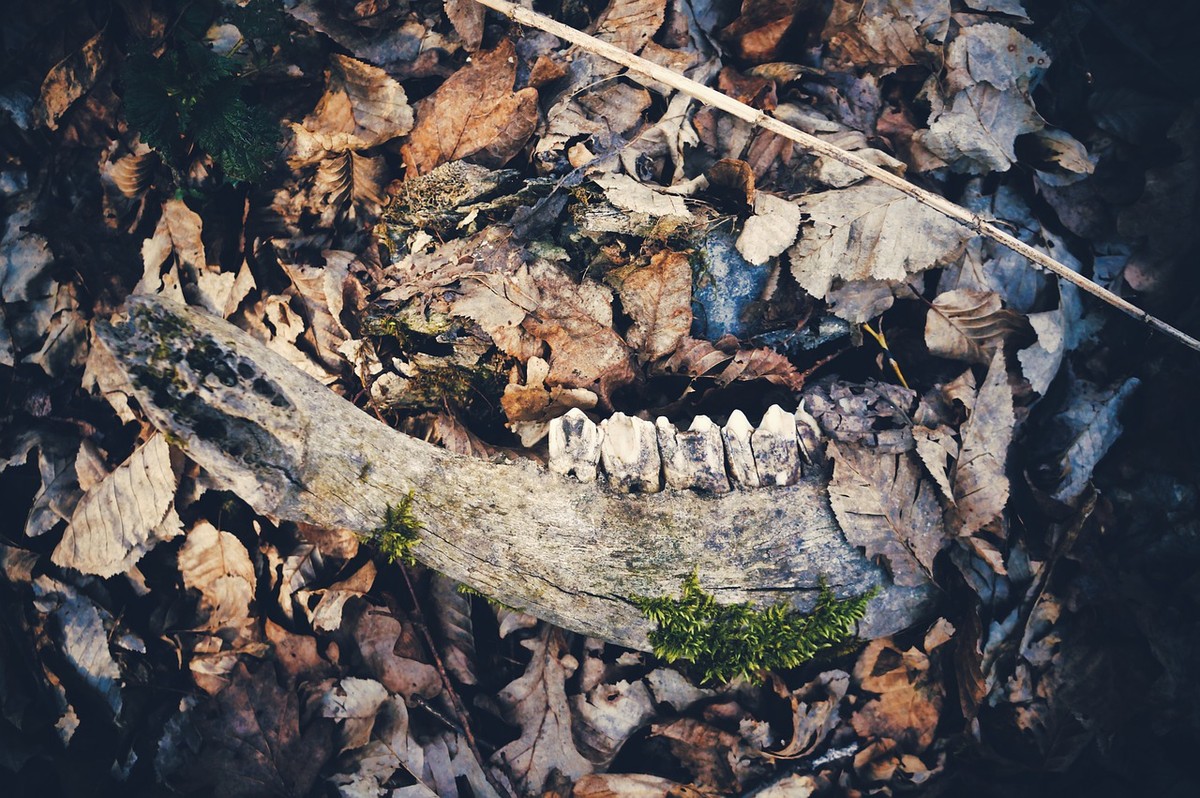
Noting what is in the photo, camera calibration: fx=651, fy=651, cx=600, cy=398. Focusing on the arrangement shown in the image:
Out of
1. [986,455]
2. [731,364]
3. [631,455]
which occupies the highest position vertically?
[731,364]

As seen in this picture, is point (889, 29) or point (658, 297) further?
point (889, 29)

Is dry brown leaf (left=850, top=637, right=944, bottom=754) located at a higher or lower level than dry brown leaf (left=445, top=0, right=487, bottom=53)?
lower

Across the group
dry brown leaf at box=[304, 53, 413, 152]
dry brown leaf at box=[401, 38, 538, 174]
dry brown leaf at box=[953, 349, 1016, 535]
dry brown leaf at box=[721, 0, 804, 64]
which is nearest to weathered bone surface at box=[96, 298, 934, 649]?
dry brown leaf at box=[953, 349, 1016, 535]

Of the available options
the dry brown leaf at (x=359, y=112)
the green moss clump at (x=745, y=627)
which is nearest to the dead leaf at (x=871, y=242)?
the green moss clump at (x=745, y=627)

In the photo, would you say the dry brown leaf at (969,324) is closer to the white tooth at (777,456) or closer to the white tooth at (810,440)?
the white tooth at (810,440)

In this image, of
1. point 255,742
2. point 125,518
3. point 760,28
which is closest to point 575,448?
point 255,742

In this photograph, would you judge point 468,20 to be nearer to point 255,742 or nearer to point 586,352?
point 586,352

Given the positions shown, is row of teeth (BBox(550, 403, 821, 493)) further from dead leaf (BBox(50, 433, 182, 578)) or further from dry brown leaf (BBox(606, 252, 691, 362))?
dead leaf (BBox(50, 433, 182, 578))

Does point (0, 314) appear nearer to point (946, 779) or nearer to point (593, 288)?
point (593, 288)
